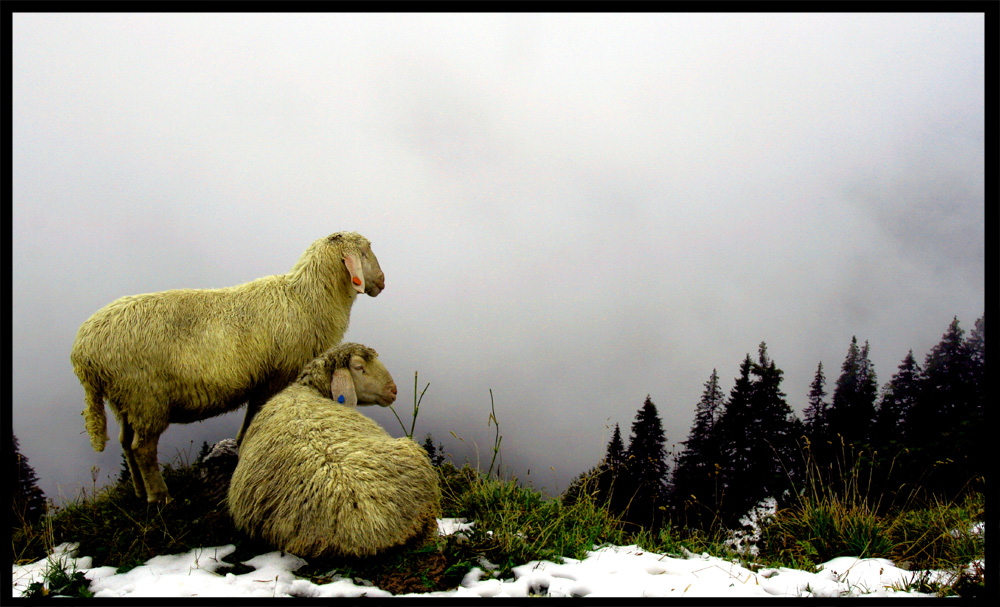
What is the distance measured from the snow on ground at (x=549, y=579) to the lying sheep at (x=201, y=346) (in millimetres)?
1420

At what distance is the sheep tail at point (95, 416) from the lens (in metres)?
6.34

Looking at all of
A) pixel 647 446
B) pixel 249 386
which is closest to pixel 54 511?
pixel 249 386

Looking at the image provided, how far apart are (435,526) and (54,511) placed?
4.81m

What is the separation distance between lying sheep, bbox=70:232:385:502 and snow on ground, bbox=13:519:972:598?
1.42 meters

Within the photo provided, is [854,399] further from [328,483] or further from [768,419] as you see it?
[328,483]

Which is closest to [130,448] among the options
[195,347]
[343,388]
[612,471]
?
[195,347]

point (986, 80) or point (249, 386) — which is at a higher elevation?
point (986, 80)

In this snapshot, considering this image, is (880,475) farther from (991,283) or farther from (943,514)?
(991,283)

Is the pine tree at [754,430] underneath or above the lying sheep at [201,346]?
underneath

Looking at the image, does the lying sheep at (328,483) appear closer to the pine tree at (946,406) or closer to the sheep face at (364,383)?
the sheep face at (364,383)

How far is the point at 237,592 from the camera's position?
4.64 meters

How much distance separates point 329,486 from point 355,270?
3241 mm

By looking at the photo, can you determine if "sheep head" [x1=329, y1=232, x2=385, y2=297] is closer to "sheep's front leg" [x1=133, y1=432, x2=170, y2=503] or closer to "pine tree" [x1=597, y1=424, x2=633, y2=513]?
"sheep's front leg" [x1=133, y1=432, x2=170, y2=503]

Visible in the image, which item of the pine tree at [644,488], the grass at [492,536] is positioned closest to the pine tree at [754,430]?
the pine tree at [644,488]
